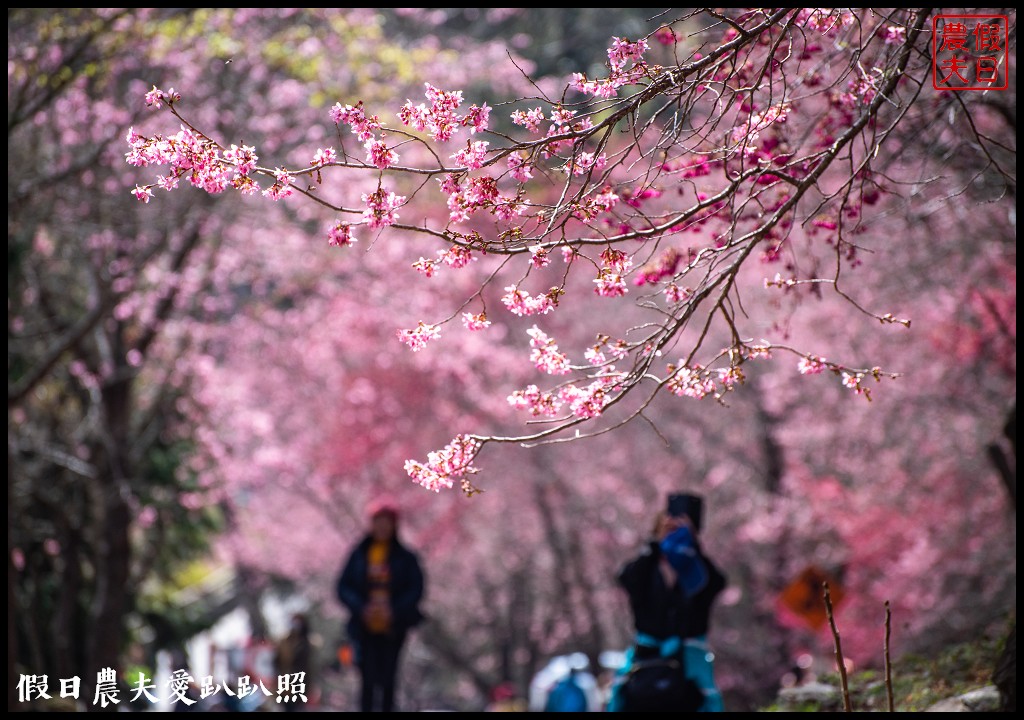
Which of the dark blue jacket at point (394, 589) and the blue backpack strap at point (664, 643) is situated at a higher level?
the dark blue jacket at point (394, 589)

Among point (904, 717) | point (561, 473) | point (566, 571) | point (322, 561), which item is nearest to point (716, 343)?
point (561, 473)

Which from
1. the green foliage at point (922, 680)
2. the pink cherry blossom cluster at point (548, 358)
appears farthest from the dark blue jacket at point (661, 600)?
the pink cherry blossom cluster at point (548, 358)

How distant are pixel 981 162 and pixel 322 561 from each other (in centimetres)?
1648

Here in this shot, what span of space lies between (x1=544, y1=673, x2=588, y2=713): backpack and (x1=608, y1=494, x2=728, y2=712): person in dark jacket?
292 centimetres

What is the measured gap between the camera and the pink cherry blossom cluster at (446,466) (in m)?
3.90

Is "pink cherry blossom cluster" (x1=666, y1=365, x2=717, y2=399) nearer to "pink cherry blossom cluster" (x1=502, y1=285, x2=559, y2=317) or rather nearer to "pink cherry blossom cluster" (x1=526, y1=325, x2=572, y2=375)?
"pink cherry blossom cluster" (x1=526, y1=325, x2=572, y2=375)

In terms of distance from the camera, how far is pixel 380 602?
844cm

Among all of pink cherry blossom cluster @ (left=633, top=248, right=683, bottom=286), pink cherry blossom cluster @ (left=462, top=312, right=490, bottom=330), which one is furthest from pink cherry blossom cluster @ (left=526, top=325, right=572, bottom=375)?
pink cherry blossom cluster @ (left=633, top=248, right=683, bottom=286)

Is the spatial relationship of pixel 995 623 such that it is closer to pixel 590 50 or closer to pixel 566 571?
pixel 566 571

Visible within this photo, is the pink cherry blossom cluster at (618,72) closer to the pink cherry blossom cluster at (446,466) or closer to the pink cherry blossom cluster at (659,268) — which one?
Answer: the pink cherry blossom cluster at (659,268)

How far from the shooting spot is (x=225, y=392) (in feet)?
59.8

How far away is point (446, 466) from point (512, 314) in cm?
1135

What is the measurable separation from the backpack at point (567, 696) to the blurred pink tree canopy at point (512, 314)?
101 inches

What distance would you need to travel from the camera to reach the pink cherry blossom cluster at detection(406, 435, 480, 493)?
390 cm
